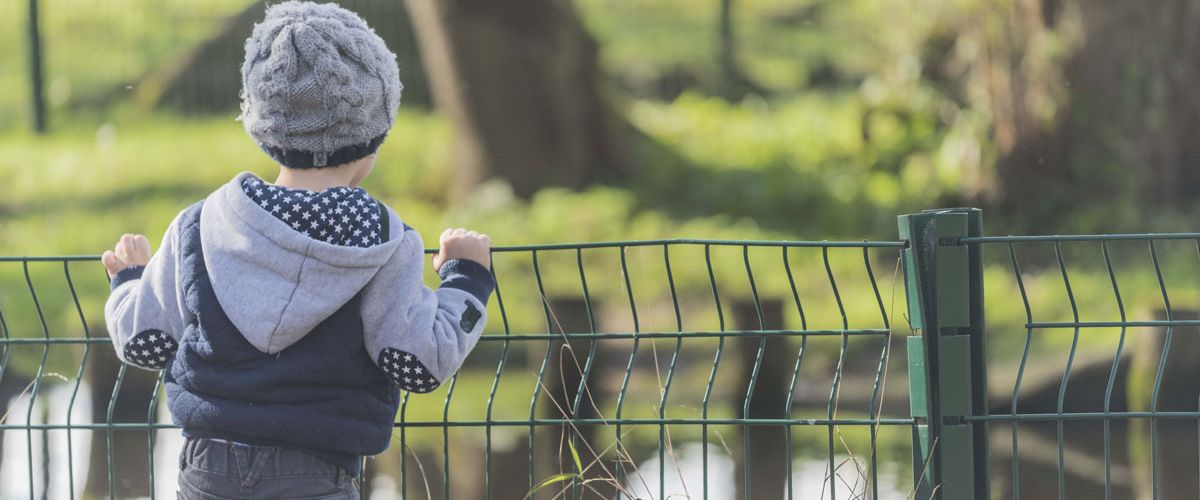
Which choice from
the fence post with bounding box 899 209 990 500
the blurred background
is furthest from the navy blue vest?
the blurred background

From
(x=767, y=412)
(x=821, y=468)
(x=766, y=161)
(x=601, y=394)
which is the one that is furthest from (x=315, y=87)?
(x=766, y=161)

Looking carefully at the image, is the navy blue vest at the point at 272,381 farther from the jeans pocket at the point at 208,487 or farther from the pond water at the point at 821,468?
the pond water at the point at 821,468

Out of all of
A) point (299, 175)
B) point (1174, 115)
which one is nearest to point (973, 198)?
point (1174, 115)

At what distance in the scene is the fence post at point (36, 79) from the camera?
16500mm

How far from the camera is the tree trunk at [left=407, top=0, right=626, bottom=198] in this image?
13367 millimetres

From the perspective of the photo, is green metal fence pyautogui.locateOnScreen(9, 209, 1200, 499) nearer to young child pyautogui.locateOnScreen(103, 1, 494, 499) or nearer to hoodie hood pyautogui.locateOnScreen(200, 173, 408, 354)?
young child pyautogui.locateOnScreen(103, 1, 494, 499)

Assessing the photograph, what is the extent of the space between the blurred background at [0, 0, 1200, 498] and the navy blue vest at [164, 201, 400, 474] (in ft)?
22.6

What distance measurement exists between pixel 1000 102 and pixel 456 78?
15.1ft

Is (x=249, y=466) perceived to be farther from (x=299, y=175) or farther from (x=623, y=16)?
(x=623, y=16)

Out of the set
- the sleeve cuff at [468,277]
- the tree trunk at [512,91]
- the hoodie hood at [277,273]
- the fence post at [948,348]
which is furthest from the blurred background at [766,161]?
the hoodie hood at [277,273]

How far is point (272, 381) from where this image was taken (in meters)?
2.64

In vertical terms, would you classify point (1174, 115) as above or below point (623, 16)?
below

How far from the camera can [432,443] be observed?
9.17m

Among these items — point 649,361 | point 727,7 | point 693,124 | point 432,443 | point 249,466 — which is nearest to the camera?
point 249,466
